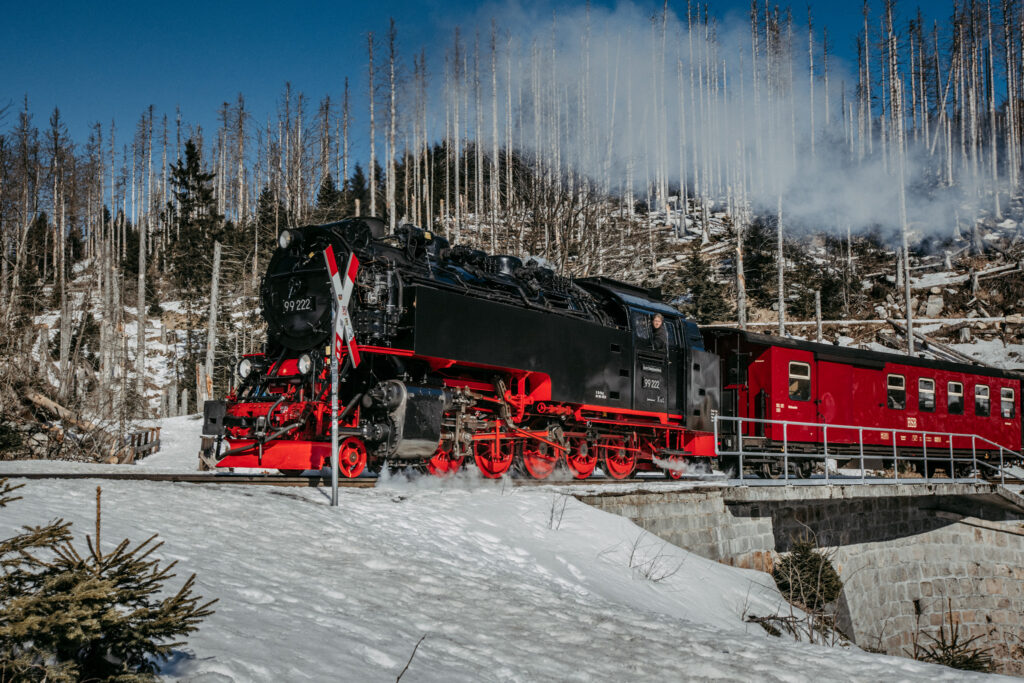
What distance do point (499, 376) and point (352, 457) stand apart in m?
2.51

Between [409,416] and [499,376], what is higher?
[499,376]

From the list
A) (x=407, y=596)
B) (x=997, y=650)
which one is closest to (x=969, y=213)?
(x=997, y=650)

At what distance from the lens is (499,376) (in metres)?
11.4

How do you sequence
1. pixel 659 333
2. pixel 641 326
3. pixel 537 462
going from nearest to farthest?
pixel 537 462 < pixel 641 326 < pixel 659 333

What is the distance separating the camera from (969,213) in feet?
149

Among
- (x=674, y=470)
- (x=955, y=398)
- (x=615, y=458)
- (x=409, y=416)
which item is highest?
(x=955, y=398)

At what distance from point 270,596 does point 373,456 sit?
17.2 feet

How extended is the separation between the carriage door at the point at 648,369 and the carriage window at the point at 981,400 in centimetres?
958

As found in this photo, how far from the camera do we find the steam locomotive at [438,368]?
9625 millimetres

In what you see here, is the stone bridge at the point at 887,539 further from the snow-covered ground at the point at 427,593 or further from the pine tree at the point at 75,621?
the pine tree at the point at 75,621

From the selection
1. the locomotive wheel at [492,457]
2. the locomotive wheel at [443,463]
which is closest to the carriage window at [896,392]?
→ the locomotive wheel at [492,457]

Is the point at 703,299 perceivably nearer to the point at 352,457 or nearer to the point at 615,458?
the point at 615,458

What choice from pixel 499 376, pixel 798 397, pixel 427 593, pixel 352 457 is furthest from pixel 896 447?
pixel 427 593

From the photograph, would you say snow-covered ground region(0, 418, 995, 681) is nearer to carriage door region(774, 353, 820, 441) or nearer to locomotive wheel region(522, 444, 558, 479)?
locomotive wheel region(522, 444, 558, 479)
